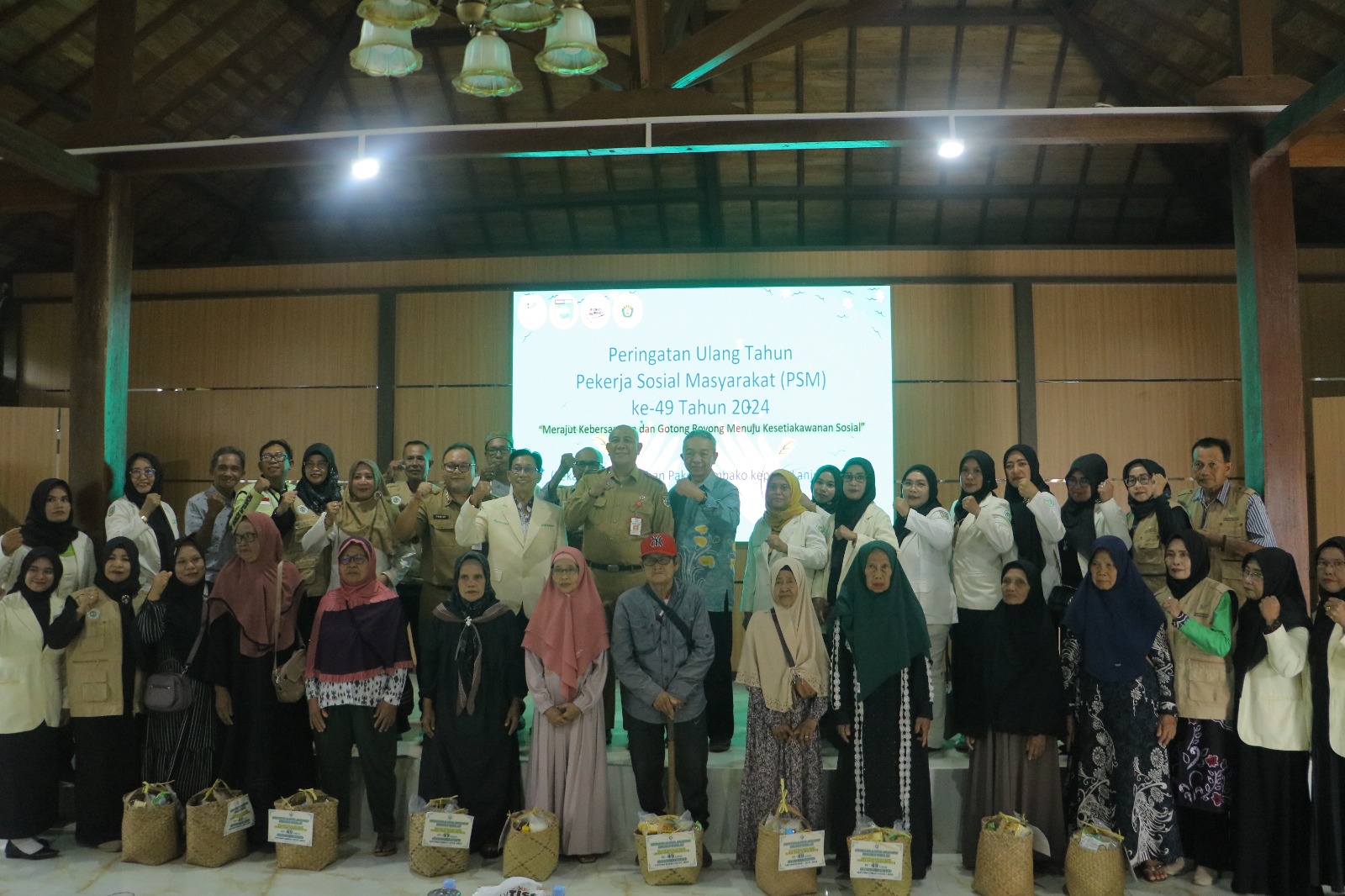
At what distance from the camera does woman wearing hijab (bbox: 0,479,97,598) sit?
15.1ft

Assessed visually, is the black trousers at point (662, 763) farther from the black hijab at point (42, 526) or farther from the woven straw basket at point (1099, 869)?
the black hijab at point (42, 526)

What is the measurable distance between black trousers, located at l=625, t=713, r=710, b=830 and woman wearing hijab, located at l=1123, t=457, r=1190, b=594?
2019 millimetres

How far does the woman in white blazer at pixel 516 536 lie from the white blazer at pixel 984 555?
1757 mm

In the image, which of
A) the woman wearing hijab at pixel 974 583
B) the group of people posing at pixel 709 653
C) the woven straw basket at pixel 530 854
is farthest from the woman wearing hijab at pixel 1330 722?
A: the woven straw basket at pixel 530 854

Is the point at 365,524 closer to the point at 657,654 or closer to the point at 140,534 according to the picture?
the point at 140,534

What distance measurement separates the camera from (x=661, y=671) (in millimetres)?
4203

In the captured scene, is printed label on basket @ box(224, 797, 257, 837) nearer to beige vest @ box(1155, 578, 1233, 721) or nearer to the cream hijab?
the cream hijab

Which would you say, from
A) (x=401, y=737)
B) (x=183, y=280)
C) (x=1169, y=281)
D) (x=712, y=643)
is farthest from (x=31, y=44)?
(x=1169, y=281)

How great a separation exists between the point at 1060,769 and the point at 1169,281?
14.8ft

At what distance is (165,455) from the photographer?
7922 mm

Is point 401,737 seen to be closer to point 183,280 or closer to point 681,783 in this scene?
point 681,783

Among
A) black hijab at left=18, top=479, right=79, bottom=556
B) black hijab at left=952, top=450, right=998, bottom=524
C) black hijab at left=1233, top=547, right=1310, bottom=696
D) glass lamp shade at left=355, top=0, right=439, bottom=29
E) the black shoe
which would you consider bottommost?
the black shoe

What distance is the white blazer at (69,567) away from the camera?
15.1 feet

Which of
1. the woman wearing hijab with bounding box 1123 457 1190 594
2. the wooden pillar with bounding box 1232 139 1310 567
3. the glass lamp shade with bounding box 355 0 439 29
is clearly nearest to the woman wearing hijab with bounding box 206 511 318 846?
the glass lamp shade with bounding box 355 0 439 29
